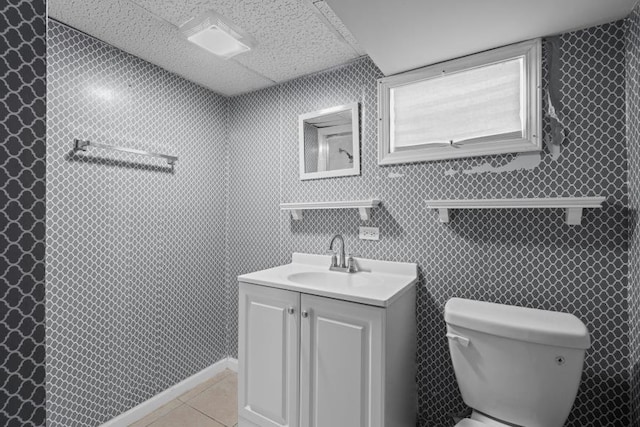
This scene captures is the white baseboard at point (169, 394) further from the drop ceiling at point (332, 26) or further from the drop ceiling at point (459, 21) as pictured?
the drop ceiling at point (459, 21)

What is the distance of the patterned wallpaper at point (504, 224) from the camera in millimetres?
1402

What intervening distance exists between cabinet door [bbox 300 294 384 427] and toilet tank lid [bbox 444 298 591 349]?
15.6 inches

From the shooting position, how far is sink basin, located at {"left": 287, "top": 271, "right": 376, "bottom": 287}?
Result: 184cm

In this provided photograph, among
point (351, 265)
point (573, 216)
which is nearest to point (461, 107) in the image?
point (573, 216)

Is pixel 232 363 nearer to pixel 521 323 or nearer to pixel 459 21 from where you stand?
pixel 521 323

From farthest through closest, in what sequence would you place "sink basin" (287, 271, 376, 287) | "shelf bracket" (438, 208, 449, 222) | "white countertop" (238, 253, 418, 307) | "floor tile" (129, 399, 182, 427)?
"floor tile" (129, 399, 182, 427) < "sink basin" (287, 271, 376, 287) < "shelf bracket" (438, 208, 449, 222) < "white countertop" (238, 253, 418, 307)

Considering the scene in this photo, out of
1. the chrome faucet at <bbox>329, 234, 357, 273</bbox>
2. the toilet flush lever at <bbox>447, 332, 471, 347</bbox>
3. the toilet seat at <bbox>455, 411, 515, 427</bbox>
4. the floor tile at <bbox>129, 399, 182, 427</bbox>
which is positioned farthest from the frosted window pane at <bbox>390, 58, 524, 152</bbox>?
the floor tile at <bbox>129, 399, 182, 427</bbox>

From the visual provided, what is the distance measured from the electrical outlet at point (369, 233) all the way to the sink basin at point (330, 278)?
0.78 feet

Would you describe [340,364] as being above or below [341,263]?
below

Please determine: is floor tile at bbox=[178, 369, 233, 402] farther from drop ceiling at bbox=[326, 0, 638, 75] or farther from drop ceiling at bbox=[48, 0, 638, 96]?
drop ceiling at bbox=[326, 0, 638, 75]

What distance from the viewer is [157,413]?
6.73 ft

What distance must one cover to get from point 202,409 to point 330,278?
4.11 ft

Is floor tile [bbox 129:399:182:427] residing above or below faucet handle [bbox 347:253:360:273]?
below

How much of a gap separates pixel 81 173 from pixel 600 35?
273 centimetres
